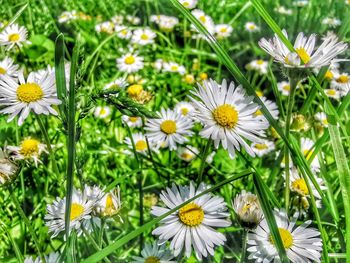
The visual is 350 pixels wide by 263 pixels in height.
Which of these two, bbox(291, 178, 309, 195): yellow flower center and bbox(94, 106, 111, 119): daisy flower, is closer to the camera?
bbox(291, 178, 309, 195): yellow flower center

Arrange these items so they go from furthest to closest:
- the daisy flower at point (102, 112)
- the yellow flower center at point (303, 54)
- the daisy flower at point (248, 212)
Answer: the daisy flower at point (102, 112), the yellow flower center at point (303, 54), the daisy flower at point (248, 212)

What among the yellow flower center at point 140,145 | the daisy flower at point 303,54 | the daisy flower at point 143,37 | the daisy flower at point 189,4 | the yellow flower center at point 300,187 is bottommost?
the yellow flower center at point 300,187

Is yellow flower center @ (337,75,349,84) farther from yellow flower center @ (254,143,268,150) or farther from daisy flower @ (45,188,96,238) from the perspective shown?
daisy flower @ (45,188,96,238)

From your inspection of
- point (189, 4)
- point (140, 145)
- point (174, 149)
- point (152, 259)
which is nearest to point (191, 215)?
point (152, 259)

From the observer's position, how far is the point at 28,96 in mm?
852

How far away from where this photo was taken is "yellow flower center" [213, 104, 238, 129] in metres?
0.79

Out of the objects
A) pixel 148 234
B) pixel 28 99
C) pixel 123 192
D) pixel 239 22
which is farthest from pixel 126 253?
pixel 239 22

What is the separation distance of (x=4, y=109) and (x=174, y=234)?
0.36 metres

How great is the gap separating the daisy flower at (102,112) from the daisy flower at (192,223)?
83cm

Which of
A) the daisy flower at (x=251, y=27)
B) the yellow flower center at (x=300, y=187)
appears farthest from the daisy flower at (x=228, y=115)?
the daisy flower at (x=251, y=27)

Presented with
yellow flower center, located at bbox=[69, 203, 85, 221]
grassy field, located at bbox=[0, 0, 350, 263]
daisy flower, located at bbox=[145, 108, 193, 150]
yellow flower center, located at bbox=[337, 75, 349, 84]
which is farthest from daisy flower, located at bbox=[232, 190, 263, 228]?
yellow flower center, located at bbox=[337, 75, 349, 84]

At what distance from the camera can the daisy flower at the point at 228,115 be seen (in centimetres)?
77

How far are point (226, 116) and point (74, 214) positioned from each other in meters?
0.28

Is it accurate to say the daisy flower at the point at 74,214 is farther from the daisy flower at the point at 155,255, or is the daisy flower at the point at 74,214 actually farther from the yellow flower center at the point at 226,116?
the yellow flower center at the point at 226,116
